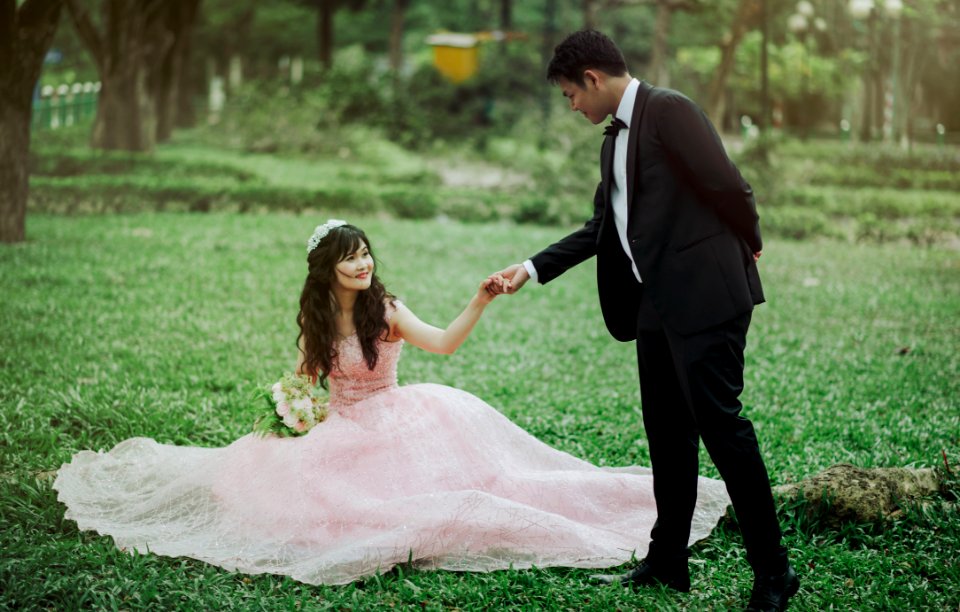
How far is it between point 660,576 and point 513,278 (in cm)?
128

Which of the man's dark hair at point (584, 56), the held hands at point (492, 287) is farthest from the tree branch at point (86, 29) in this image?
the man's dark hair at point (584, 56)

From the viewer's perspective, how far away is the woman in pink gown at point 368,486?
13.2 feet

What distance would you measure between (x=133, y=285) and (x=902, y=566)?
26.0 ft

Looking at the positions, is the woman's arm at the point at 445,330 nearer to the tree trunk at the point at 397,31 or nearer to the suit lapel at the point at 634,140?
the suit lapel at the point at 634,140

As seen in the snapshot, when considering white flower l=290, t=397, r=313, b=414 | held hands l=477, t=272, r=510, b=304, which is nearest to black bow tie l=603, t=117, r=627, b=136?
held hands l=477, t=272, r=510, b=304

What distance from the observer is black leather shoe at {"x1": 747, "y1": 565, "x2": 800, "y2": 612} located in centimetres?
352

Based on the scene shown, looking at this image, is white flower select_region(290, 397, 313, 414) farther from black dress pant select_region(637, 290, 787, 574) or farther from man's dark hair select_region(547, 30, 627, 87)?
man's dark hair select_region(547, 30, 627, 87)

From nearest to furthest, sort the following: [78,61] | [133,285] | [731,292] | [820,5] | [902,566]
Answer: [731,292]
[902,566]
[133,285]
[820,5]
[78,61]

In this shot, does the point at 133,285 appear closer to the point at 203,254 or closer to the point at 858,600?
the point at 203,254

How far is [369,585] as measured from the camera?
3836mm

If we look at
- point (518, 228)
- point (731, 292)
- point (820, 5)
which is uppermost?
point (820, 5)

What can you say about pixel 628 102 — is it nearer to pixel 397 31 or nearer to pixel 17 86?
pixel 17 86

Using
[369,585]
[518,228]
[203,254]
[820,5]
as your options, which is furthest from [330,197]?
[820,5]

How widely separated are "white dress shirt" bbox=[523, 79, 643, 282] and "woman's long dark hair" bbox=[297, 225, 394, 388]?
1309 mm
